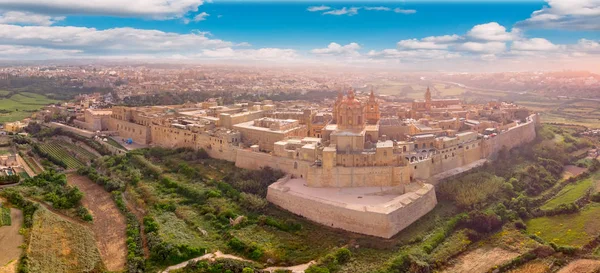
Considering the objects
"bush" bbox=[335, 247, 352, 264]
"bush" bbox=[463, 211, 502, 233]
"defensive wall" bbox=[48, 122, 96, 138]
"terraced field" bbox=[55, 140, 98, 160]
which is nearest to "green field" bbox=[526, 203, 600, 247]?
"bush" bbox=[463, 211, 502, 233]

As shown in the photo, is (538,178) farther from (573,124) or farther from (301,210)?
(573,124)

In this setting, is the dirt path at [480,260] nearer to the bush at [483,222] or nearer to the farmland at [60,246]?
the bush at [483,222]

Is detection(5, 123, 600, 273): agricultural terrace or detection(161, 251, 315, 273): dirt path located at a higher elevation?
detection(5, 123, 600, 273): agricultural terrace

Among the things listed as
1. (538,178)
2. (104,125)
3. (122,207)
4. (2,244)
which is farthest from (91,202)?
(538,178)

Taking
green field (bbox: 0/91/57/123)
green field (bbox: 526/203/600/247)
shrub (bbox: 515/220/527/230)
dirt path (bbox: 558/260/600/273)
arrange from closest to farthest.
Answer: dirt path (bbox: 558/260/600/273), green field (bbox: 526/203/600/247), shrub (bbox: 515/220/527/230), green field (bbox: 0/91/57/123)

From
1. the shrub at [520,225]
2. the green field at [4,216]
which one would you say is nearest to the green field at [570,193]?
the shrub at [520,225]

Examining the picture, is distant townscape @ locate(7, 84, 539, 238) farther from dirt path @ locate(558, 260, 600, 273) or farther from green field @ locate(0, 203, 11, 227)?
green field @ locate(0, 203, 11, 227)
